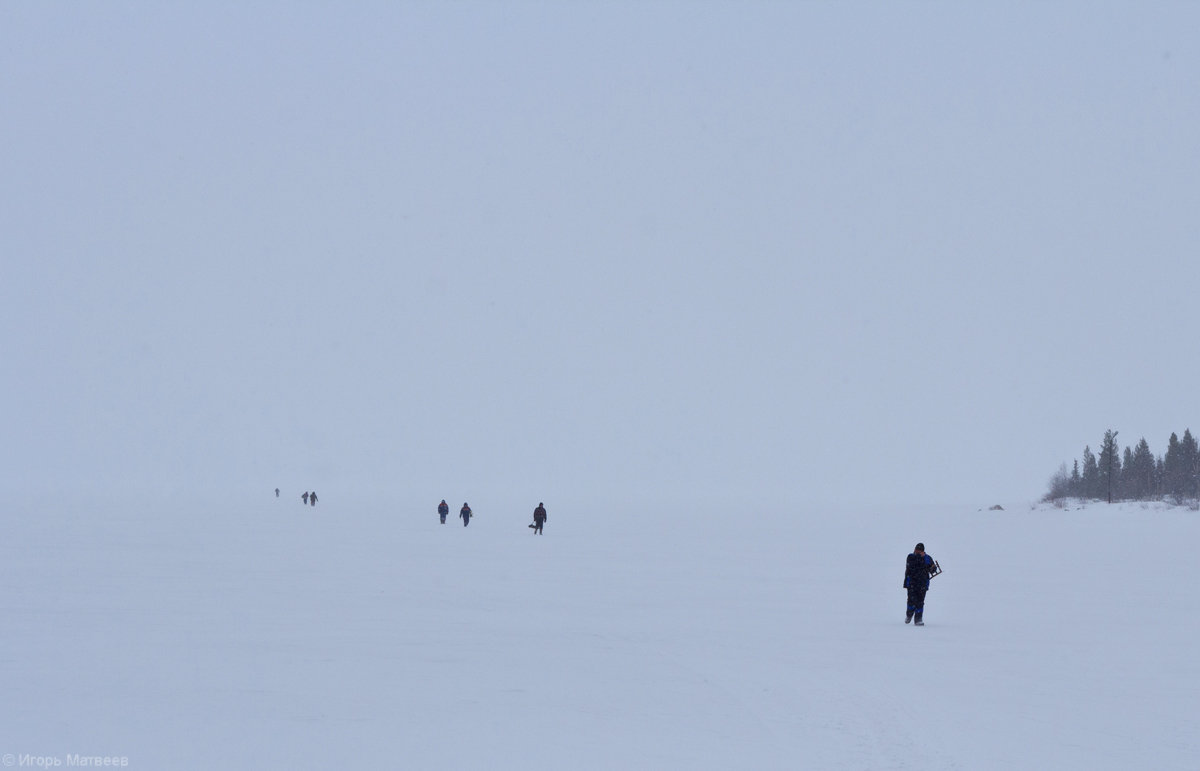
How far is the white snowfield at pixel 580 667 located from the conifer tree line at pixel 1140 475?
7223 centimetres

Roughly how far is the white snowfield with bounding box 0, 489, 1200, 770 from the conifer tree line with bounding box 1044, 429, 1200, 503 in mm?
72233

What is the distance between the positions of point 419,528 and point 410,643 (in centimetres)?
3681

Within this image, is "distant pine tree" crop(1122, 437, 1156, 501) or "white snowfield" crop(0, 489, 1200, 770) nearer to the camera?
"white snowfield" crop(0, 489, 1200, 770)

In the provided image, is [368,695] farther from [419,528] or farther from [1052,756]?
[419,528]

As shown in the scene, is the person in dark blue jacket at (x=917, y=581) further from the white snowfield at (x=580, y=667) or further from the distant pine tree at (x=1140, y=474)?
the distant pine tree at (x=1140, y=474)

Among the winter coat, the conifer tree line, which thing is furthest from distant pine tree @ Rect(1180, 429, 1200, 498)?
the winter coat

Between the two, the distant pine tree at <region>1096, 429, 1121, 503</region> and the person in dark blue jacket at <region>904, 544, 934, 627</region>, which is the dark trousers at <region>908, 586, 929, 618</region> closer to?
the person in dark blue jacket at <region>904, 544, 934, 627</region>

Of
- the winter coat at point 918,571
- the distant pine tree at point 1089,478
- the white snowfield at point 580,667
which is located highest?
the distant pine tree at point 1089,478

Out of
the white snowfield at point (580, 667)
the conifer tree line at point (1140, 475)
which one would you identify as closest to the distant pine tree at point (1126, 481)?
the conifer tree line at point (1140, 475)

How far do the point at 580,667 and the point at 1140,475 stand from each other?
4223 inches

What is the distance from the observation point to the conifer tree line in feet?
312

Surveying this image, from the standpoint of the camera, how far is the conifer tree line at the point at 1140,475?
95.2 metres

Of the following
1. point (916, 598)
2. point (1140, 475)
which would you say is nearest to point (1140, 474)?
point (1140, 475)

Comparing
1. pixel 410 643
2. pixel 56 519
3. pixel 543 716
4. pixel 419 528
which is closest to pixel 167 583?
pixel 410 643
